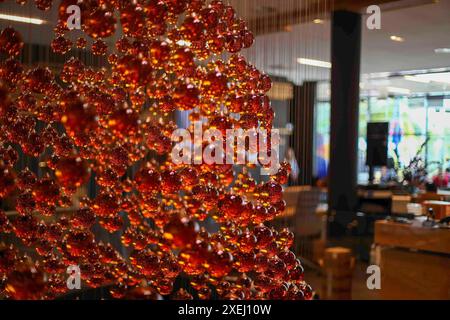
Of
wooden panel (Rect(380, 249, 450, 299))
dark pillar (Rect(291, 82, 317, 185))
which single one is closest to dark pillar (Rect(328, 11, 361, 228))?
wooden panel (Rect(380, 249, 450, 299))

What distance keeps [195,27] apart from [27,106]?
60 cm

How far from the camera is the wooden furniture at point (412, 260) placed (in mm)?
4414

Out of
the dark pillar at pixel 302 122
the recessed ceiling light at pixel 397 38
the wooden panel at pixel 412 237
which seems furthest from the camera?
the recessed ceiling light at pixel 397 38

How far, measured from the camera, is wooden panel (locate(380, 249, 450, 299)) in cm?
444

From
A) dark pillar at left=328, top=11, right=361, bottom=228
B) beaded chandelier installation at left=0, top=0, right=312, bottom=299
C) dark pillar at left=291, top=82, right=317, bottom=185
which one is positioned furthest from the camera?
dark pillar at left=328, top=11, right=361, bottom=228

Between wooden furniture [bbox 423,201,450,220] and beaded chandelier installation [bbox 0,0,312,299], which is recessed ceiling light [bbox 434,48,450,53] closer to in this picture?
wooden furniture [bbox 423,201,450,220]

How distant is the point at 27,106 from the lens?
155cm

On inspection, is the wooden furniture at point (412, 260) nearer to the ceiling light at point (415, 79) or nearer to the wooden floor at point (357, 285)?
the wooden floor at point (357, 285)

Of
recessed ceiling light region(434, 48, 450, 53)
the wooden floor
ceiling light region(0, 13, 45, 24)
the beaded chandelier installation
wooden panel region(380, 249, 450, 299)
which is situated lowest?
the wooden floor

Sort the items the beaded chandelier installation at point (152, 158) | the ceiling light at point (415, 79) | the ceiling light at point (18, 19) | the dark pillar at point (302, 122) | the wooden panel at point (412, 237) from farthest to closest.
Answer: the ceiling light at point (415, 79) → the wooden panel at point (412, 237) → the dark pillar at point (302, 122) → the ceiling light at point (18, 19) → the beaded chandelier installation at point (152, 158)

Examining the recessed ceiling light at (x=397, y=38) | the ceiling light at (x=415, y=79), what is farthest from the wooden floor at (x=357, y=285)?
the ceiling light at (x=415, y=79)

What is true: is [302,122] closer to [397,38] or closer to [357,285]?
[357,285]
